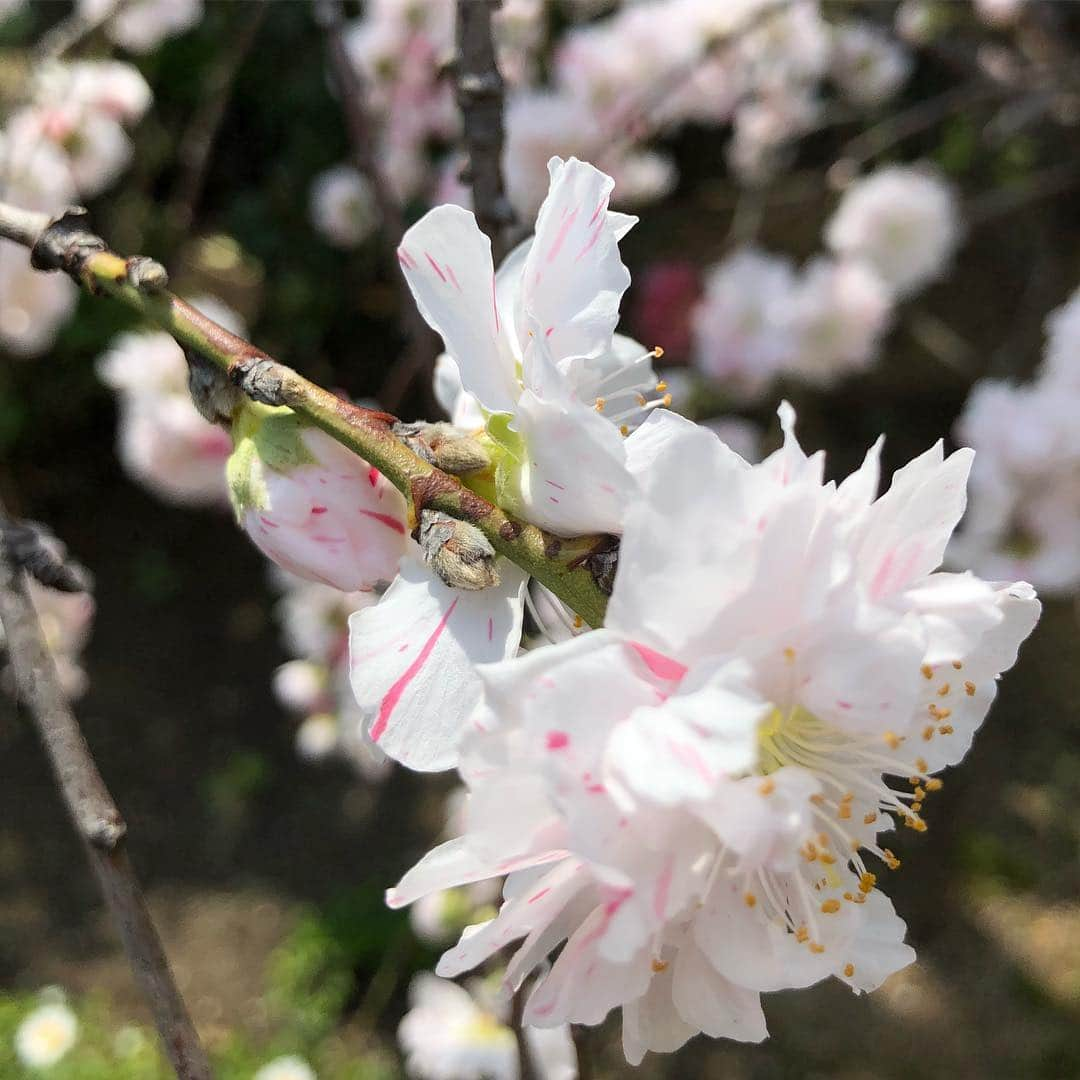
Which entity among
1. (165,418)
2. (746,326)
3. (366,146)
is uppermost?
(366,146)

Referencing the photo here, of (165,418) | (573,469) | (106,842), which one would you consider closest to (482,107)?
(573,469)

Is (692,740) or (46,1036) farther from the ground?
(692,740)

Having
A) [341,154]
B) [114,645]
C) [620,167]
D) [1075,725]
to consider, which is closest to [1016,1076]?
[1075,725]

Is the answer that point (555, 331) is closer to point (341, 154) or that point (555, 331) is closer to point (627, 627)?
point (627, 627)

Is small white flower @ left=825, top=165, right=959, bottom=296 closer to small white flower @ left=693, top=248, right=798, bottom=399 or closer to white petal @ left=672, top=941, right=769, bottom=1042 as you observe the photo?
small white flower @ left=693, top=248, right=798, bottom=399

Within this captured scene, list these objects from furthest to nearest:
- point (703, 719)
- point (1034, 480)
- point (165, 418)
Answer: point (165, 418) < point (1034, 480) < point (703, 719)

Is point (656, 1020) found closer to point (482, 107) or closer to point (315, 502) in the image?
point (315, 502)

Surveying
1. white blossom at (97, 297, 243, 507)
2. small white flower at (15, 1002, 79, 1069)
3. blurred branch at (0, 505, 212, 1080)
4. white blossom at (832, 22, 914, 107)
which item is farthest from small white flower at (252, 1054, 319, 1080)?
white blossom at (832, 22, 914, 107)
